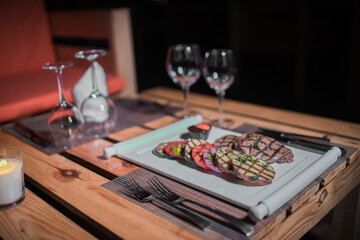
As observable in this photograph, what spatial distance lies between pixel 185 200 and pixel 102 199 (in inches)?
7.2

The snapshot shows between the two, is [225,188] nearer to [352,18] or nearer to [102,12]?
[102,12]

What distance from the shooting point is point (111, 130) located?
3.87ft

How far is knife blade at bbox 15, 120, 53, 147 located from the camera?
109 centimetres

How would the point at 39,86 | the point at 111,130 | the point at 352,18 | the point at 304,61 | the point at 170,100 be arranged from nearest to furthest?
the point at 111,130, the point at 170,100, the point at 39,86, the point at 352,18, the point at 304,61

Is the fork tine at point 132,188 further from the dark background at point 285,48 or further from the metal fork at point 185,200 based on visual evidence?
the dark background at point 285,48

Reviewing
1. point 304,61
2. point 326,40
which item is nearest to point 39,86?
point 304,61

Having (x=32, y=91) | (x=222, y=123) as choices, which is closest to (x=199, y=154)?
(x=222, y=123)

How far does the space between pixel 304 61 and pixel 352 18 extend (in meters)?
0.52

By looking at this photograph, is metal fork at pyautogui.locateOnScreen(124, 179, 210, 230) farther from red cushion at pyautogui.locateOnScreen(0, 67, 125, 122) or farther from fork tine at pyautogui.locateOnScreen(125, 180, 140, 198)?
red cushion at pyautogui.locateOnScreen(0, 67, 125, 122)

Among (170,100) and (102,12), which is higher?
(102,12)

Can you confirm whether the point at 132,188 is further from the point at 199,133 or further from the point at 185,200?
the point at 199,133

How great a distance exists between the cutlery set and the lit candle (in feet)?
0.73

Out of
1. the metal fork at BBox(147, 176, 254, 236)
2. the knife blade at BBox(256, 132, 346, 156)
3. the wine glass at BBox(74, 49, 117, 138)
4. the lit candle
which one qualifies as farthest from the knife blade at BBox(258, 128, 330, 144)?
the lit candle

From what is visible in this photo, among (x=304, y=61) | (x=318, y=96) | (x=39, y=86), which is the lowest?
(x=318, y=96)
